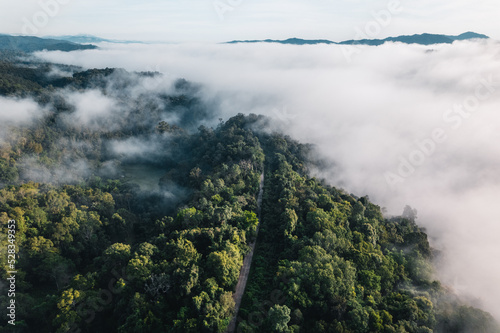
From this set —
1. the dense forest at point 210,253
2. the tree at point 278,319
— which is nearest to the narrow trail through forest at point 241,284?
the dense forest at point 210,253

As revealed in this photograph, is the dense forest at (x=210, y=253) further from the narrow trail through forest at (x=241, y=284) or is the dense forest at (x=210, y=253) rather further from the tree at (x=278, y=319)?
the narrow trail through forest at (x=241, y=284)

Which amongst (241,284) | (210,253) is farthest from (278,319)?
(210,253)

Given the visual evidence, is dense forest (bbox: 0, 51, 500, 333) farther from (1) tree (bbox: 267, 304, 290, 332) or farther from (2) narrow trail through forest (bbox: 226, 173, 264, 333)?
(2) narrow trail through forest (bbox: 226, 173, 264, 333)

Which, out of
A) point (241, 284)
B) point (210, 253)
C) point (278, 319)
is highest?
→ point (210, 253)

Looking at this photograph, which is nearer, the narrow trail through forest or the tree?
the tree

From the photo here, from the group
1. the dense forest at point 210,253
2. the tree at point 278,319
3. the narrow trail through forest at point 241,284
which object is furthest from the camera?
the narrow trail through forest at point 241,284

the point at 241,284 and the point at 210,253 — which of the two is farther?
the point at 241,284

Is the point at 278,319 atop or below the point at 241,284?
atop

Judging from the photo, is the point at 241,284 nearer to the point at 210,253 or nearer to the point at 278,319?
the point at 210,253

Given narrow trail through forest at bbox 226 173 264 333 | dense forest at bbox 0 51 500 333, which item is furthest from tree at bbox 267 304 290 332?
narrow trail through forest at bbox 226 173 264 333
